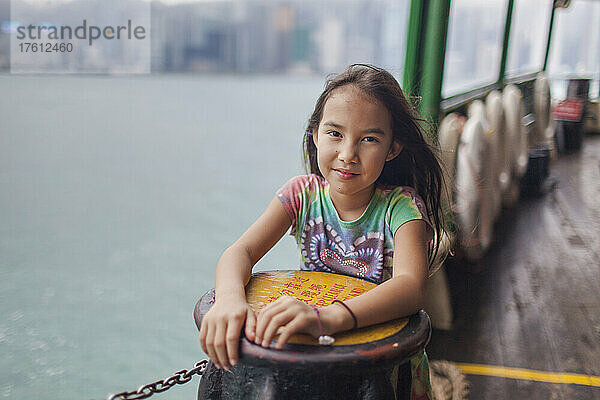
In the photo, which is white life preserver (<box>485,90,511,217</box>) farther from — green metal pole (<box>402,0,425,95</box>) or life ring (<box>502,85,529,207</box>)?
green metal pole (<box>402,0,425,95</box>)

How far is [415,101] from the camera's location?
1346 mm

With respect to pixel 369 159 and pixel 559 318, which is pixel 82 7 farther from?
pixel 559 318

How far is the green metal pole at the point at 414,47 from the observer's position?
2.48m

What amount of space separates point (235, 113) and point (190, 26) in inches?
110

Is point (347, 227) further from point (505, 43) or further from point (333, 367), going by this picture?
point (505, 43)

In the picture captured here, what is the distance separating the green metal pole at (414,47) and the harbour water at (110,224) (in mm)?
403

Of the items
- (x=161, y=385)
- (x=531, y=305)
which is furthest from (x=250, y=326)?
(x=531, y=305)

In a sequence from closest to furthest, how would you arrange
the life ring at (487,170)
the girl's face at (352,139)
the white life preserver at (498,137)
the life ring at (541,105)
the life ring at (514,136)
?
the girl's face at (352,139) → the life ring at (487,170) → the white life preserver at (498,137) → the life ring at (514,136) → the life ring at (541,105)

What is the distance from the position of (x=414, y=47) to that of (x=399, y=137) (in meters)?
1.57

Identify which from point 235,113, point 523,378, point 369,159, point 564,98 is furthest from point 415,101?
point 564,98

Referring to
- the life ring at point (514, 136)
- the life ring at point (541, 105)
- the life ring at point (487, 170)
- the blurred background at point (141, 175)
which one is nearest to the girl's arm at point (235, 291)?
the blurred background at point (141, 175)

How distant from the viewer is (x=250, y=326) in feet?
2.68

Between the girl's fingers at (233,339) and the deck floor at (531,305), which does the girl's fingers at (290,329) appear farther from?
the deck floor at (531,305)

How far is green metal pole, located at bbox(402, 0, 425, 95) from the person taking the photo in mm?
2484
